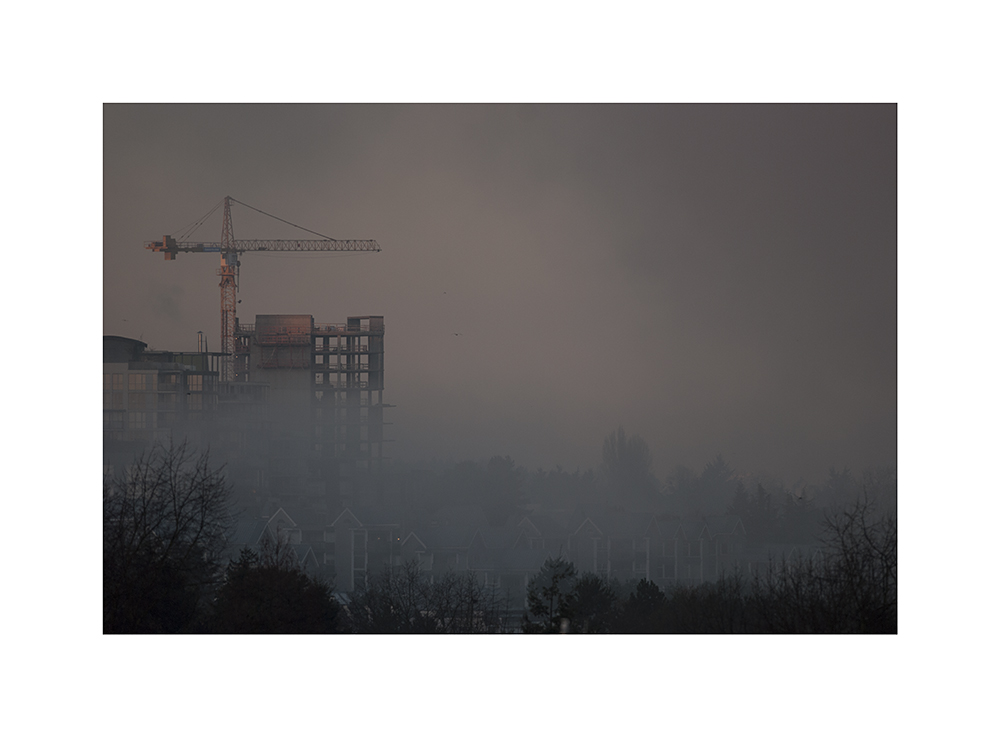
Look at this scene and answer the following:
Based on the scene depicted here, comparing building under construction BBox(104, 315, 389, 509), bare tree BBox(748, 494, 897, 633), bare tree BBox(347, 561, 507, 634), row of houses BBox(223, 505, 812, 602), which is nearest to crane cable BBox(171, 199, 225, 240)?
building under construction BBox(104, 315, 389, 509)

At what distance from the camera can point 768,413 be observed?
29.1ft

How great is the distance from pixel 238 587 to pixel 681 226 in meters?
6.09

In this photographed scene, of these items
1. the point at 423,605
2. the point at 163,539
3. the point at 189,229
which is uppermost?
the point at 189,229

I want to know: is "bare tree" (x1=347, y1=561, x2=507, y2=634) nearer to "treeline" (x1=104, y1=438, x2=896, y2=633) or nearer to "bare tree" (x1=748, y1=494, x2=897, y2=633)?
"treeline" (x1=104, y1=438, x2=896, y2=633)

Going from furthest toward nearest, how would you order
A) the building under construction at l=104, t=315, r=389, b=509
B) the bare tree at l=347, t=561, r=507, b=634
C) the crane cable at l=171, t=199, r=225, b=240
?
the building under construction at l=104, t=315, r=389, b=509
the crane cable at l=171, t=199, r=225, b=240
the bare tree at l=347, t=561, r=507, b=634

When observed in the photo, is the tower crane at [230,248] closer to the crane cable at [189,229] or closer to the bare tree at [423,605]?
the crane cable at [189,229]

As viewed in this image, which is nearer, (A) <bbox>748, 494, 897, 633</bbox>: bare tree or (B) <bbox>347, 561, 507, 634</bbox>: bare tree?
(A) <bbox>748, 494, 897, 633</bbox>: bare tree

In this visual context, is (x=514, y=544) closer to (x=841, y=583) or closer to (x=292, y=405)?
(x=292, y=405)

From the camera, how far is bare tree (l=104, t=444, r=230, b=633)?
7168mm

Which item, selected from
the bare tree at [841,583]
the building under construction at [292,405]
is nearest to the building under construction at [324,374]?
the building under construction at [292,405]

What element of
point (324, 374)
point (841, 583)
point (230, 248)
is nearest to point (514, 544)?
point (324, 374)

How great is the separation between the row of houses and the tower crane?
2070mm

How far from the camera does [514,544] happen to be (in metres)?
8.91

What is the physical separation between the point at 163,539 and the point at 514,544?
12.2ft
